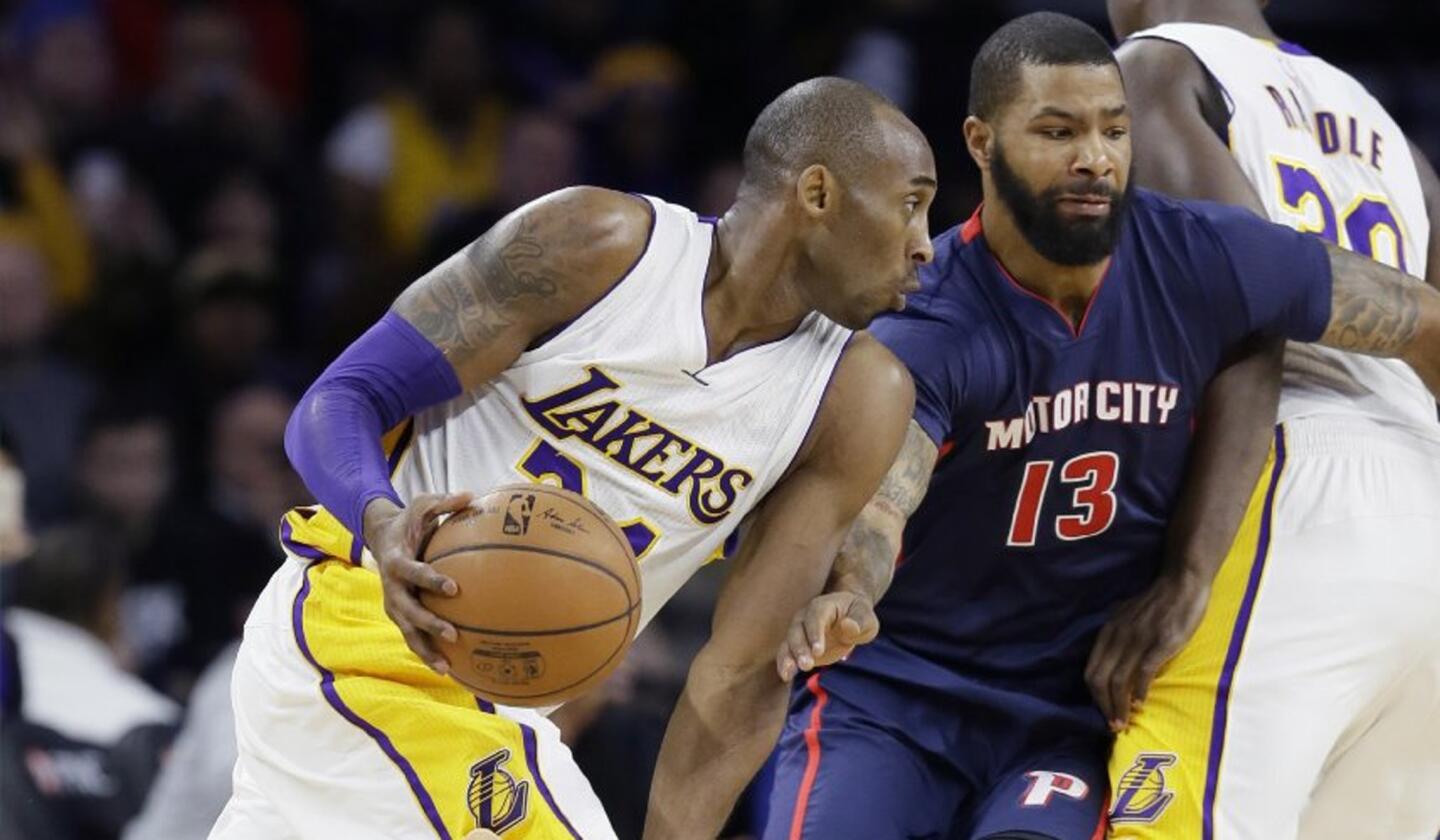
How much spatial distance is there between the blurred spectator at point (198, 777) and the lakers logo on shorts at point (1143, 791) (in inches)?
93.1

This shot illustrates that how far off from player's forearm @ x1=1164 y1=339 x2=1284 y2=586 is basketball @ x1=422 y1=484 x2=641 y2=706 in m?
1.39

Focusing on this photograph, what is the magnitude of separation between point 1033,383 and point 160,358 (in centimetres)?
484

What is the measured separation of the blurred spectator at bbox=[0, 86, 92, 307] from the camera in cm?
902

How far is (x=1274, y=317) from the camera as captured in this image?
4906 mm

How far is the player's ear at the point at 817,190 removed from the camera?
179 inches

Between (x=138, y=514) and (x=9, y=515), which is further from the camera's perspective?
(x=138, y=514)

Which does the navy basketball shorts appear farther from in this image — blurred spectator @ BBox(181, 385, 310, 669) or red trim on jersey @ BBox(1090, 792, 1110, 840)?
blurred spectator @ BBox(181, 385, 310, 669)

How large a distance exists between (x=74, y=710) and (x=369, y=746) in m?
2.57

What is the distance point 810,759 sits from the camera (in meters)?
5.05

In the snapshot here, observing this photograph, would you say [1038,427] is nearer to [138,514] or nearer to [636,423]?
[636,423]

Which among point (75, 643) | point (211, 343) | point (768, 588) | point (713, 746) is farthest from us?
point (211, 343)

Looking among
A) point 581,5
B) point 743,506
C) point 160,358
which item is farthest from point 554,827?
point 581,5

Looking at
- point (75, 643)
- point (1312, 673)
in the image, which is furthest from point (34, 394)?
point (1312, 673)

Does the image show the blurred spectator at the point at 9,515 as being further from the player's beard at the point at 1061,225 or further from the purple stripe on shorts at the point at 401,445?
the player's beard at the point at 1061,225
